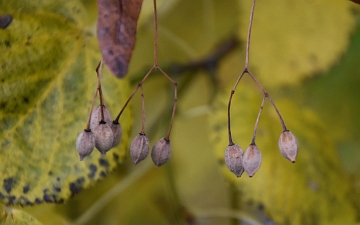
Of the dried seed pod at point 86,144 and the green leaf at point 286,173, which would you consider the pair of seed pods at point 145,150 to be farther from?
the green leaf at point 286,173

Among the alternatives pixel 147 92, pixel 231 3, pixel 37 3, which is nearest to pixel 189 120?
pixel 147 92

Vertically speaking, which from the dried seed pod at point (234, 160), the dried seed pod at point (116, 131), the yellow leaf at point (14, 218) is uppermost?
the dried seed pod at point (234, 160)

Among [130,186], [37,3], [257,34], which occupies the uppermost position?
[257,34]

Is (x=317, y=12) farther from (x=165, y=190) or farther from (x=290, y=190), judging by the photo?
(x=165, y=190)

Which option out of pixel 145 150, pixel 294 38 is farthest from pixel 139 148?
pixel 294 38

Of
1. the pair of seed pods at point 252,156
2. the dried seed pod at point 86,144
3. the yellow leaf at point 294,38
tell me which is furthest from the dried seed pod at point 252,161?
the yellow leaf at point 294,38

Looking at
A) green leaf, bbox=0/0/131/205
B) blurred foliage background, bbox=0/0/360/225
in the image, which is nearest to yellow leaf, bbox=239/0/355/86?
blurred foliage background, bbox=0/0/360/225

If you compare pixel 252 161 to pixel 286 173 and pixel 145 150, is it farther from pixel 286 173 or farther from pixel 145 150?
pixel 286 173
